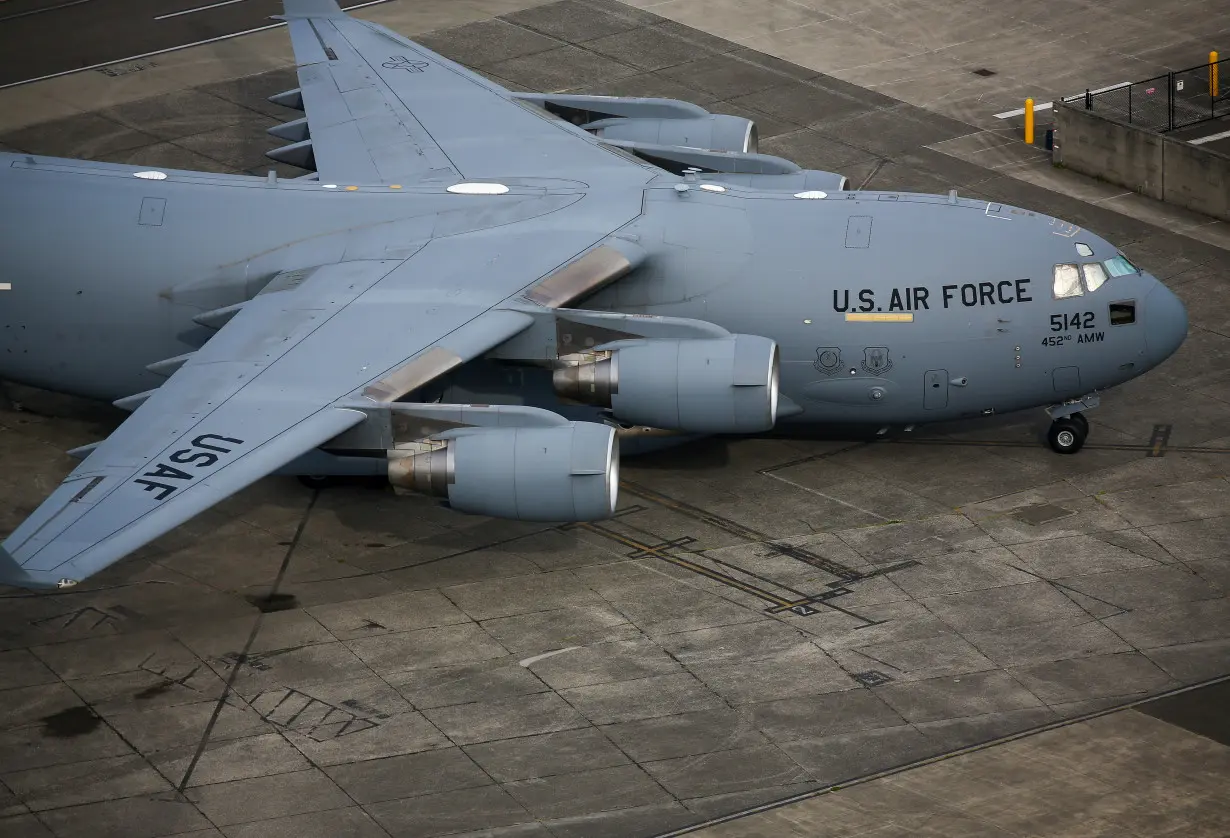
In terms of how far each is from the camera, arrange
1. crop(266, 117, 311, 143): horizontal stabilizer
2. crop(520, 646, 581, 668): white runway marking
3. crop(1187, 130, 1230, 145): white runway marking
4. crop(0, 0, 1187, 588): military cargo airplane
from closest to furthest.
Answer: crop(520, 646, 581, 668): white runway marking < crop(0, 0, 1187, 588): military cargo airplane < crop(266, 117, 311, 143): horizontal stabilizer < crop(1187, 130, 1230, 145): white runway marking

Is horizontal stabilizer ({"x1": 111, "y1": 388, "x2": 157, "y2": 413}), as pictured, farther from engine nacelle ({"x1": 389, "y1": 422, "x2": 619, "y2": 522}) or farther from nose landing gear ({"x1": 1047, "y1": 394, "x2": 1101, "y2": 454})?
nose landing gear ({"x1": 1047, "y1": 394, "x2": 1101, "y2": 454})

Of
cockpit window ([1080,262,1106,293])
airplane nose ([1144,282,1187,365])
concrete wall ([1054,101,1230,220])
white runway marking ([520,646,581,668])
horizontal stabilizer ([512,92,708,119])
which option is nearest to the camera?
white runway marking ([520,646,581,668])

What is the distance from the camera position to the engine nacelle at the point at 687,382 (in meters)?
31.1

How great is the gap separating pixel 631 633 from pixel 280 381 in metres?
6.41

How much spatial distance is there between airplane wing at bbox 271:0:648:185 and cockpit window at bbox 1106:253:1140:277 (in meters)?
8.47

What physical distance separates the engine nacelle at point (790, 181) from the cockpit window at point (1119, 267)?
5122 millimetres

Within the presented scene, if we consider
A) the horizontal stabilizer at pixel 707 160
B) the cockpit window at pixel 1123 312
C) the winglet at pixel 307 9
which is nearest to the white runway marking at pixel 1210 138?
the horizontal stabilizer at pixel 707 160

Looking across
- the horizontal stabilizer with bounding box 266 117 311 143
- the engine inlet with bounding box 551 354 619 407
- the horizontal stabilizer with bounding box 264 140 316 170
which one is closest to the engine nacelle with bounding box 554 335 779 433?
the engine inlet with bounding box 551 354 619 407

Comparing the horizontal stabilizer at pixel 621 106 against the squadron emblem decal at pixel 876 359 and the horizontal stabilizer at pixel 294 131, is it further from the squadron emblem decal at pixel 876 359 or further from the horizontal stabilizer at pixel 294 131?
the squadron emblem decal at pixel 876 359

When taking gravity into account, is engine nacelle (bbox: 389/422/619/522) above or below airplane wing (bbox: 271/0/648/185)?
below

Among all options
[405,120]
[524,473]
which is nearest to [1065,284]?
[524,473]

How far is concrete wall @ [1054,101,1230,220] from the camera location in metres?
43.0

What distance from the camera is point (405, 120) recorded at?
38.3 meters

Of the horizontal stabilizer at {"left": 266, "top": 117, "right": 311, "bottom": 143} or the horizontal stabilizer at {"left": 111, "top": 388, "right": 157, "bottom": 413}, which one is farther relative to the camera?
the horizontal stabilizer at {"left": 266, "top": 117, "right": 311, "bottom": 143}
